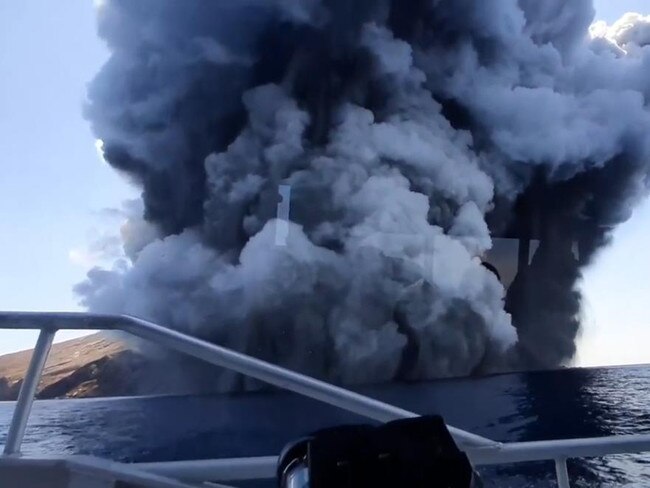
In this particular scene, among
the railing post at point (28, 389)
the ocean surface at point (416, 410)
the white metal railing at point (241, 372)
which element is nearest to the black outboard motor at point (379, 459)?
the white metal railing at point (241, 372)

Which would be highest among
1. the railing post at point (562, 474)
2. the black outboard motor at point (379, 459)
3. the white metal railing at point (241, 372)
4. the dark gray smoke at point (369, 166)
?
the dark gray smoke at point (369, 166)

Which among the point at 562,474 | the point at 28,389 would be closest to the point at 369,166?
the point at 562,474

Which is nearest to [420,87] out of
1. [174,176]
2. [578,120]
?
[578,120]

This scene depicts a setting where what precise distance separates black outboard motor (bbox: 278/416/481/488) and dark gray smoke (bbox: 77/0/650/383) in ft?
3.63

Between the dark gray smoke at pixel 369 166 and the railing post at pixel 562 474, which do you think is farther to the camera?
the dark gray smoke at pixel 369 166

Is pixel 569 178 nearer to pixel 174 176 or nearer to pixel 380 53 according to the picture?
pixel 380 53

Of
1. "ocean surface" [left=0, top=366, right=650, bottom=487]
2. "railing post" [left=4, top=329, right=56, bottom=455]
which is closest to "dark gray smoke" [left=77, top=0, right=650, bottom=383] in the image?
"ocean surface" [left=0, top=366, right=650, bottom=487]

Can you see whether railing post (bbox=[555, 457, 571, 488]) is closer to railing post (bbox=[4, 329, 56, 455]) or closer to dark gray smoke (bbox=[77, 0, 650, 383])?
dark gray smoke (bbox=[77, 0, 650, 383])

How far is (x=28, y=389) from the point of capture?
45.5 inches

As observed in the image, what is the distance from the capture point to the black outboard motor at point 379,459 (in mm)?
606

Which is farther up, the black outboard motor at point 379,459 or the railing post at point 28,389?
the railing post at point 28,389

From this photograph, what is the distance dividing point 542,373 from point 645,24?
123cm

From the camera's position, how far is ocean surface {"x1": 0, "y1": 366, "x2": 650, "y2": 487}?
1682mm

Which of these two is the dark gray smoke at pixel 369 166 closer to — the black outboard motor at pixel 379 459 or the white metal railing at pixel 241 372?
the white metal railing at pixel 241 372
